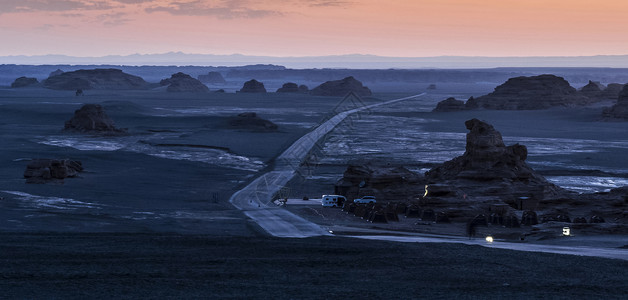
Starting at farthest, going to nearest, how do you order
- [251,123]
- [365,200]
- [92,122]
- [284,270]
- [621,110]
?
[621,110]
[251,123]
[92,122]
[365,200]
[284,270]

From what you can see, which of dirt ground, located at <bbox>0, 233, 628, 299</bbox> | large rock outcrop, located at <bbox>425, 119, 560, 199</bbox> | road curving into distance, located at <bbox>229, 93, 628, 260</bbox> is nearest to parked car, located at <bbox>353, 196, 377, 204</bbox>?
large rock outcrop, located at <bbox>425, 119, 560, 199</bbox>

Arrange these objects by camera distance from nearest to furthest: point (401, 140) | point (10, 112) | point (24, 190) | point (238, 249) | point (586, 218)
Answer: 1. point (238, 249)
2. point (586, 218)
3. point (24, 190)
4. point (401, 140)
5. point (10, 112)

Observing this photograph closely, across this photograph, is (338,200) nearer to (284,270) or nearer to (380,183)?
(380,183)

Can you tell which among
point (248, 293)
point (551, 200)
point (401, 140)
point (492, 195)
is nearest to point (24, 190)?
point (492, 195)

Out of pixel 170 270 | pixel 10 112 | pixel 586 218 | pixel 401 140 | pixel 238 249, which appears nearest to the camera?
pixel 170 270

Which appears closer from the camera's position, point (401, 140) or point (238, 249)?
point (238, 249)

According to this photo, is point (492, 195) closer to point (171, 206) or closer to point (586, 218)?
point (586, 218)

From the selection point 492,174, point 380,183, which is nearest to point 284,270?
point 492,174
